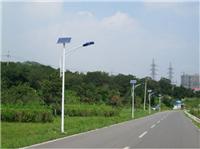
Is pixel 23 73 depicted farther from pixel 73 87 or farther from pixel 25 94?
pixel 25 94

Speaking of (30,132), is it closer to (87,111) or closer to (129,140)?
(129,140)

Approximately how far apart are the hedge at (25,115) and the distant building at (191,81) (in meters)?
128

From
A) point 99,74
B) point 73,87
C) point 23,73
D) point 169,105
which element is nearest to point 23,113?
point 23,73

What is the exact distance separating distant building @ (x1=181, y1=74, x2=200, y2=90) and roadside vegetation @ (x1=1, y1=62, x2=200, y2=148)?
28925 mm

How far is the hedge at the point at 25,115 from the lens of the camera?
3200 centimetres

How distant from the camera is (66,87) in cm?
7569

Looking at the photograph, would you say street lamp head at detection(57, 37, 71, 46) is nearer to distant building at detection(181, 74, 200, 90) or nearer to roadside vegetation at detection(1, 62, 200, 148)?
roadside vegetation at detection(1, 62, 200, 148)

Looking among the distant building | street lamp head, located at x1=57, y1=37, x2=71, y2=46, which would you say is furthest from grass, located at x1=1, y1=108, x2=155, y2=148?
the distant building

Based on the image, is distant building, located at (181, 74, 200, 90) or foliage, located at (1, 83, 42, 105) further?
distant building, located at (181, 74, 200, 90)

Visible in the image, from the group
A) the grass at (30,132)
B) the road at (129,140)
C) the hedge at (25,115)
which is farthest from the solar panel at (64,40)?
the hedge at (25,115)

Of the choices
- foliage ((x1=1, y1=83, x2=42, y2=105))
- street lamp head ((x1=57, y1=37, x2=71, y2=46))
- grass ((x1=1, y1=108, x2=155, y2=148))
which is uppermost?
street lamp head ((x1=57, y1=37, x2=71, y2=46))

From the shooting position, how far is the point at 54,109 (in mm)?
44750

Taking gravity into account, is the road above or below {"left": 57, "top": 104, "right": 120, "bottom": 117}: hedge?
above

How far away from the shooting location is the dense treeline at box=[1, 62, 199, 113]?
151 ft
